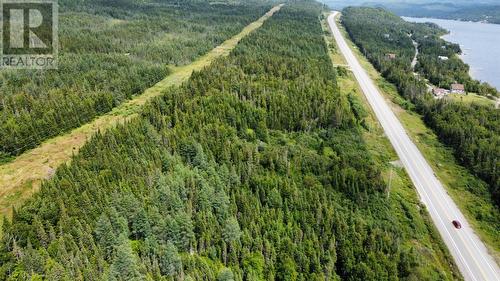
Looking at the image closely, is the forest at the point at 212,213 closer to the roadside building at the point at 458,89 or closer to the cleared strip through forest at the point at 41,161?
the cleared strip through forest at the point at 41,161

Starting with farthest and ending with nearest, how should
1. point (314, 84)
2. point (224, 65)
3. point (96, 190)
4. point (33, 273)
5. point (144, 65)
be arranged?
point (144, 65) → point (224, 65) → point (314, 84) → point (96, 190) → point (33, 273)

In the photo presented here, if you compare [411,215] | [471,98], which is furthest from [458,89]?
[411,215]

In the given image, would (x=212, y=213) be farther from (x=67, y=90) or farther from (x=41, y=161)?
(x=67, y=90)

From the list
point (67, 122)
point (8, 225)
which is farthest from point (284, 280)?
point (67, 122)

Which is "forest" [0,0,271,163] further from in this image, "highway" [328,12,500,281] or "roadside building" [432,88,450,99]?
"roadside building" [432,88,450,99]

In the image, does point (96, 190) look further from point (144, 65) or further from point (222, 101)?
point (144, 65)

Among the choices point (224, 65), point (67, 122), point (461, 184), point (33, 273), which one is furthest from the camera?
point (224, 65)

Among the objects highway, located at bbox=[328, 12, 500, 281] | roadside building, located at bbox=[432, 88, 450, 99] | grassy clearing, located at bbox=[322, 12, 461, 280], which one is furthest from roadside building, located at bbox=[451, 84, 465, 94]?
grassy clearing, located at bbox=[322, 12, 461, 280]
